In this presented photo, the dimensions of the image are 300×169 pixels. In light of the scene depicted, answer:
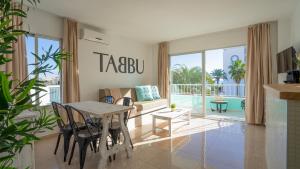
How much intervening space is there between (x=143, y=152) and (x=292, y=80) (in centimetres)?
266

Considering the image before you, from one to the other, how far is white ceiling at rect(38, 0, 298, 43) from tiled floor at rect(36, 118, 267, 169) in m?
2.51

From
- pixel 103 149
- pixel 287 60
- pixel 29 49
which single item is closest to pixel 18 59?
pixel 29 49

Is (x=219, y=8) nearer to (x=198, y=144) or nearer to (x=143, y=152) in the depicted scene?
(x=198, y=144)

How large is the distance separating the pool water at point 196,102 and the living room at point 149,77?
0.05m

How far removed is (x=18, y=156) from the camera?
171cm

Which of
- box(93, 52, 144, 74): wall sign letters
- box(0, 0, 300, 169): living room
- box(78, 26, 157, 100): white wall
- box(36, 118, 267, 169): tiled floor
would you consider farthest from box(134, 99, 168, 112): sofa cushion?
box(93, 52, 144, 74): wall sign letters

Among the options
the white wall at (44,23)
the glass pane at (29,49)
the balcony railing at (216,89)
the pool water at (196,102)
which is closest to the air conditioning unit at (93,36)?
the white wall at (44,23)

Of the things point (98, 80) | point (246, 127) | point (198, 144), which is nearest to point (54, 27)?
point (98, 80)

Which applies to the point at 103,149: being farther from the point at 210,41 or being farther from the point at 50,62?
the point at 210,41

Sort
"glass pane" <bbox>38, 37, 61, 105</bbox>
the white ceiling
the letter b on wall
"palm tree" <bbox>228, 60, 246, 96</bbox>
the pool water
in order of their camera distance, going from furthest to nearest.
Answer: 1. "palm tree" <bbox>228, 60, 246, 96</bbox>
2. the pool water
3. the letter b on wall
4. "glass pane" <bbox>38, 37, 61, 105</bbox>
5. the white ceiling

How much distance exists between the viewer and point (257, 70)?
13.8ft

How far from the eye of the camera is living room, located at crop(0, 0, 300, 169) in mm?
2352

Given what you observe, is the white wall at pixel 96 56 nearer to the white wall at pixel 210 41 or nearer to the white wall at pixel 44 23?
the white wall at pixel 44 23

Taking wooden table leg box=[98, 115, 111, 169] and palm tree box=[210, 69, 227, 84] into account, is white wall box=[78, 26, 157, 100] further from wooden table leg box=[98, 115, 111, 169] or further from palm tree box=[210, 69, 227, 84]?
palm tree box=[210, 69, 227, 84]
